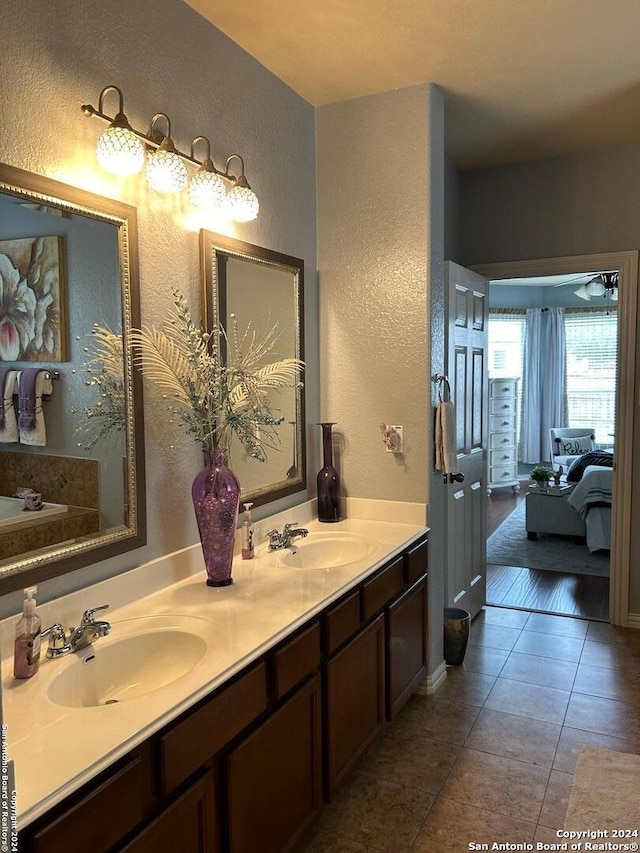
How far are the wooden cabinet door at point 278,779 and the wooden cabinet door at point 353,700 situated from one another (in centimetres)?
9

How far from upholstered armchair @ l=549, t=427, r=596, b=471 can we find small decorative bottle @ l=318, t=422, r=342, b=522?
5.48 m

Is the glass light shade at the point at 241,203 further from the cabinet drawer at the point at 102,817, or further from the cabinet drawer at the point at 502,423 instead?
the cabinet drawer at the point at 502,423

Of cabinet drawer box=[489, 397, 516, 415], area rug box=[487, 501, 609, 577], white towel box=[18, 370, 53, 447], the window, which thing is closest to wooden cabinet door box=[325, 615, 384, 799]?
white towel box=[18, 370, 53, 447]

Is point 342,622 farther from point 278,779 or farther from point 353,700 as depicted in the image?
point 278,779

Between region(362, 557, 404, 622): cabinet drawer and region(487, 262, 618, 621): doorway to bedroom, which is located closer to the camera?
region(362, 557, 404, 622): cabinet drawer

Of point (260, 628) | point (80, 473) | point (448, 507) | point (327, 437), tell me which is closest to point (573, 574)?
point (448, 507)

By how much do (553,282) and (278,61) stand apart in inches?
257

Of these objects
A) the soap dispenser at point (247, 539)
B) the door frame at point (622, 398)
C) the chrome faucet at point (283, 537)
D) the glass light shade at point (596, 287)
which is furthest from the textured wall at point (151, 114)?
the glass light shade at point (596, 287)

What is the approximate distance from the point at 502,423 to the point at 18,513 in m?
7.22

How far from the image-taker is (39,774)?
3.76 feet

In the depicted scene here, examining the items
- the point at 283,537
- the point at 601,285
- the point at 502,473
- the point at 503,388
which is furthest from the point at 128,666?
the point at 503,388

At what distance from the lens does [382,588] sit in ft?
8.16

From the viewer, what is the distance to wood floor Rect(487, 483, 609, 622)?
417 centimetres

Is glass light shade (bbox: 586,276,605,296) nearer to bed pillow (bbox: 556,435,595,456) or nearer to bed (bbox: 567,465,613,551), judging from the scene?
bed pillow (bbox: 556,435,595,456)
